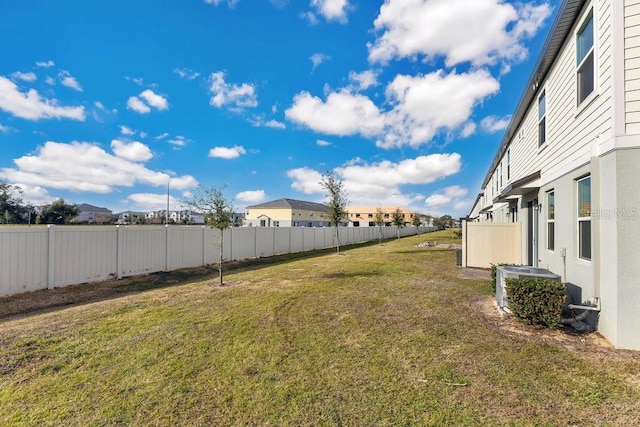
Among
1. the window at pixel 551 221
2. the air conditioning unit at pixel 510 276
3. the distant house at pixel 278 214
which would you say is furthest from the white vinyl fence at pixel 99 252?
the distant house at pixel 278 214

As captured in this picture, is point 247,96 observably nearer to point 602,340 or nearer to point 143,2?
point 143,2

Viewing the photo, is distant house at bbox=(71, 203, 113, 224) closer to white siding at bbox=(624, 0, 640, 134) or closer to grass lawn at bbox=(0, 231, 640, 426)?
grass lawn at bbox=(0, 231, 640, 426)

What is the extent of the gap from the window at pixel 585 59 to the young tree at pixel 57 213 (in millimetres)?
73018

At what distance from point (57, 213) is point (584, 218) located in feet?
247

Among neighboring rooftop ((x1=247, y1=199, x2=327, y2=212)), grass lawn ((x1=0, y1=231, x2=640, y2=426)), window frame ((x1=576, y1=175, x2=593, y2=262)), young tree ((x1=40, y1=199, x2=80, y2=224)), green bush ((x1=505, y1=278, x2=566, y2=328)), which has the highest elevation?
neighboring rooftop ((x1=247, y1=199, x2=327, y2=212))

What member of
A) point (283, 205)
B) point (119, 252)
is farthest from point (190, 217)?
point (119, 252)

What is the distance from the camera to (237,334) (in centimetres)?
478

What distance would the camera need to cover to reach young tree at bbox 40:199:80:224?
186 ft

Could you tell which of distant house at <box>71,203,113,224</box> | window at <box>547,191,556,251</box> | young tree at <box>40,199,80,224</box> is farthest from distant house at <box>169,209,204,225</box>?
distant house at <box>71,203,113,224</box>

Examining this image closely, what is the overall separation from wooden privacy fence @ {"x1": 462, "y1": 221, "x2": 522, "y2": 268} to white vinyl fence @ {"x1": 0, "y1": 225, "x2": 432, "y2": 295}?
413 inches

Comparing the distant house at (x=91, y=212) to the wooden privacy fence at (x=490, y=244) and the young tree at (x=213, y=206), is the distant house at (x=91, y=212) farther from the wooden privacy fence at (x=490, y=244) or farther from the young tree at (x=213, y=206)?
the wooden privacy fence at (x=490, y=244)

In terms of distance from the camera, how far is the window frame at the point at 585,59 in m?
4.99

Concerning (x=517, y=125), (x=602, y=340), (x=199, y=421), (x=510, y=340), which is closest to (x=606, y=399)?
(x=510, y=340)

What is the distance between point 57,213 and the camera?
57188 millimetres
